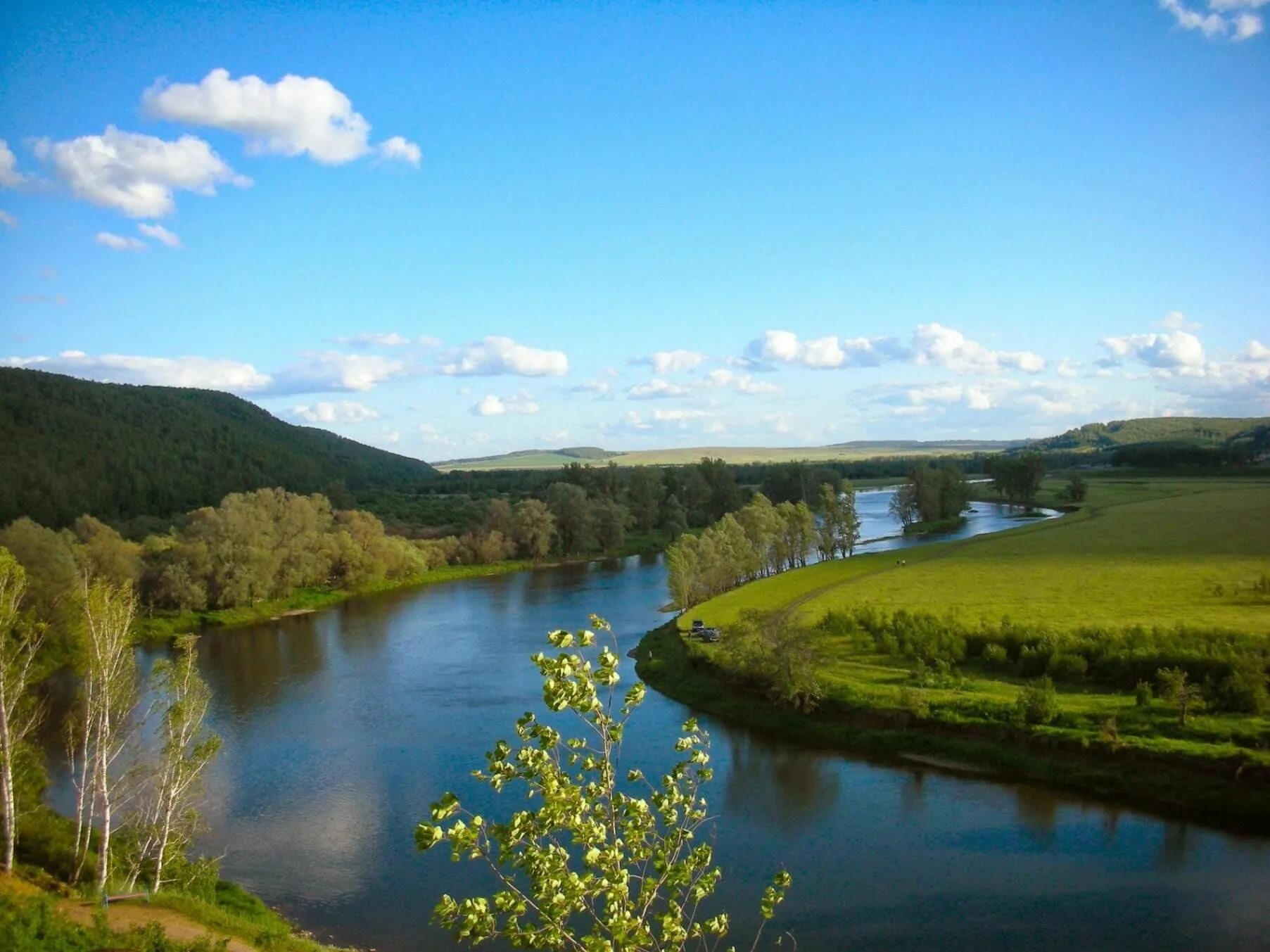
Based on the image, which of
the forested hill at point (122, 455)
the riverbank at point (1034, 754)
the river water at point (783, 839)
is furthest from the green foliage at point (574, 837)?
the forested hill at point (122, 455)

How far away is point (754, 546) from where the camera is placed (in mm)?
59188

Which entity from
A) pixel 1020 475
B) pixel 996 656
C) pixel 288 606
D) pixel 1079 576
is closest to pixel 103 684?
pixel 996 656

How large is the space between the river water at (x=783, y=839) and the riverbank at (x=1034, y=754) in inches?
30.4

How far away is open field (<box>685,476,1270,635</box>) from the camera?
35.1 metres

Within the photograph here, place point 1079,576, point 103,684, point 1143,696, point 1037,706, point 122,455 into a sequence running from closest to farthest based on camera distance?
point 103,684 → point 1037,706 → point 1143,696 → point 1079,576 → point 122,455

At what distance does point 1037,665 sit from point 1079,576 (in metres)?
15.8

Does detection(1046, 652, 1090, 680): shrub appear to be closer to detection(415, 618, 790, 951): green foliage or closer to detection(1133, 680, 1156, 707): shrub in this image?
detection(1133, 680, 1156, 707): shrub

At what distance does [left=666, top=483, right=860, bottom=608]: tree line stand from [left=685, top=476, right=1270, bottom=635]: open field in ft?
5.55

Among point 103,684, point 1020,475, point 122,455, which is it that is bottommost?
point 103,684

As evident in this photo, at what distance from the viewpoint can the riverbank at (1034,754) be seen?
849 inches

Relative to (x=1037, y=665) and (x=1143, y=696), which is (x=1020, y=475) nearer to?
(x=1037, y=665)

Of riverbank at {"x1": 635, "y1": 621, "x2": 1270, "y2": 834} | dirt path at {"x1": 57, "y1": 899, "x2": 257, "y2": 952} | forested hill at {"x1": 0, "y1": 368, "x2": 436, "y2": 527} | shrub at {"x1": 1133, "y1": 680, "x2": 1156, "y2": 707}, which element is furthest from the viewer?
forested hill at {"x1": 0, "y1": 368, "x2": 436, "y2": 527}

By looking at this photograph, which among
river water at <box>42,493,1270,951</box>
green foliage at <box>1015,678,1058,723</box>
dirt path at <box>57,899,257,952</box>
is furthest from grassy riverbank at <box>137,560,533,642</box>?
green foliage at <box>1015,678,1058,723</box>

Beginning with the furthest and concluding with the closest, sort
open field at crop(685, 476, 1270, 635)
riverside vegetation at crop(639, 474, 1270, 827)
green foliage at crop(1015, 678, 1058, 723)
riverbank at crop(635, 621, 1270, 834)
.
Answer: open field at crop(685, 476, 1270, 635), green foliage at crop(1015, 678, 1058, 723), riverside vegetation at crop(639, 474, 1270, 827), riverbank at crop(635, 621, 1270, 834)
